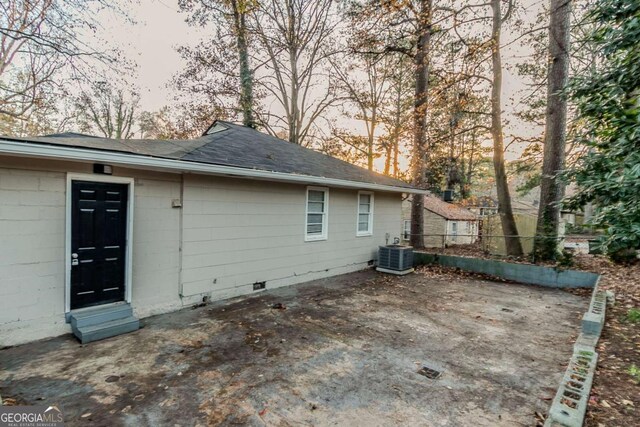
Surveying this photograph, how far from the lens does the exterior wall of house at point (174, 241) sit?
3957 millimetres

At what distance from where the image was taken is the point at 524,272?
8.30 m

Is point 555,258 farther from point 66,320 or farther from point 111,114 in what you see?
point 111,114

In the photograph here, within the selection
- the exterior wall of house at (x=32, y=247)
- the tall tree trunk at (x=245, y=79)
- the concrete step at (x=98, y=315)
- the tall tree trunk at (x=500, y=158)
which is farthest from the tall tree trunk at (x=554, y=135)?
the tall tree trunk at (x=245, y=79)

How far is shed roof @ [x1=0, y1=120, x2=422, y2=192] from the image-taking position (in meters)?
4.62

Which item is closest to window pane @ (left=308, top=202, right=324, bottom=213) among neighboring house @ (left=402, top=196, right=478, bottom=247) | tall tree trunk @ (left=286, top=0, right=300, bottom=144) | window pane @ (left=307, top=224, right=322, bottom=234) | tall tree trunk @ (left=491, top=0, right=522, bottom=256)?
window pane @ (left=307, top=224, right=322, bottom=234)

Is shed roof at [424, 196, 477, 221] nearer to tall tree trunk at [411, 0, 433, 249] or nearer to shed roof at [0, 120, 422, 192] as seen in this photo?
tall tree trunk at [411, 0, 433, 249]

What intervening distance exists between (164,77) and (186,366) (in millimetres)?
15144

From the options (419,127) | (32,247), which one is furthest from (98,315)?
(419,127)

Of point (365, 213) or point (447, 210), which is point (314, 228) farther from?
point (447, 210)

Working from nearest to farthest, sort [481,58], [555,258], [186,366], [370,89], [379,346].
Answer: [186,366], [379,346], [555,258], [481,58], [370,89]

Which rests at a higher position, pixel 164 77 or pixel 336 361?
pixel 164 77

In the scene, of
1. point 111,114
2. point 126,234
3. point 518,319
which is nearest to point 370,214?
point 518,319

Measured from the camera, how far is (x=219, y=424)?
2572mm

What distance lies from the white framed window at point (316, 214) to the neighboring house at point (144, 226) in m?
0.03
